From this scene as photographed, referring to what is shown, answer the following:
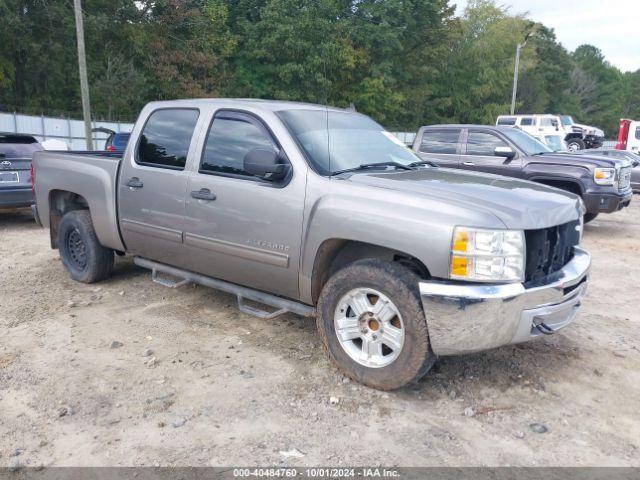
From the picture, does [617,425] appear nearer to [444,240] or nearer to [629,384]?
[629,384]

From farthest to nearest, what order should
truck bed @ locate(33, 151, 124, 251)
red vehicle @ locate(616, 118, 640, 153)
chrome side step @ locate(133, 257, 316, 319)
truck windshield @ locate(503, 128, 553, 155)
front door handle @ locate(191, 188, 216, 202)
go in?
red vehicle @ locate(616, 118, 640, 153) < truck windshield @ locate(503, 128, 553, 155) < truck bed @ locate(33, 151, 124, 251) < front door handle @ locate(191, 188, 216, 202) < chrome side step @ locate(133, 257, 316, 319)

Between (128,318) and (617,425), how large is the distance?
3.79m

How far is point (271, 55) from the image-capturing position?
Result: 37375 mm

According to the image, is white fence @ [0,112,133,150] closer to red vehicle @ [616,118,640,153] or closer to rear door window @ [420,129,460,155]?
rear door window @ [420,129,460,155]

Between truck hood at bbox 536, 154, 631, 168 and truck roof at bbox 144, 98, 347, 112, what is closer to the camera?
truck roof at bbox 144, 98, 347, 112

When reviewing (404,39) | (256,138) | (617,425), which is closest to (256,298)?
(256,138)

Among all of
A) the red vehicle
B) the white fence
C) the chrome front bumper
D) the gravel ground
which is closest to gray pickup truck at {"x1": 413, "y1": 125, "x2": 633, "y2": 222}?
the gravel ground

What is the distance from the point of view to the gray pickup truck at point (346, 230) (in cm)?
318

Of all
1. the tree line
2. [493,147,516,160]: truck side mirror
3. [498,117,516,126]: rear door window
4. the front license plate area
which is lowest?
the front license plate area

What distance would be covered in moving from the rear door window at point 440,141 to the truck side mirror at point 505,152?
89 centimetres

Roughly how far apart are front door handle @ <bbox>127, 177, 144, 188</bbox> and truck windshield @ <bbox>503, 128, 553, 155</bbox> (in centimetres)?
670

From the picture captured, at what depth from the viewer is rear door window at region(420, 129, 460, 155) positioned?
32.4ft

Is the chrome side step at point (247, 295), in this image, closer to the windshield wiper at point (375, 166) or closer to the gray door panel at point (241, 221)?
the gray door panel at point (241, 221)

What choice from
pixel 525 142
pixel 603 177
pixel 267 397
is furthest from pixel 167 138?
pixel 603 177
